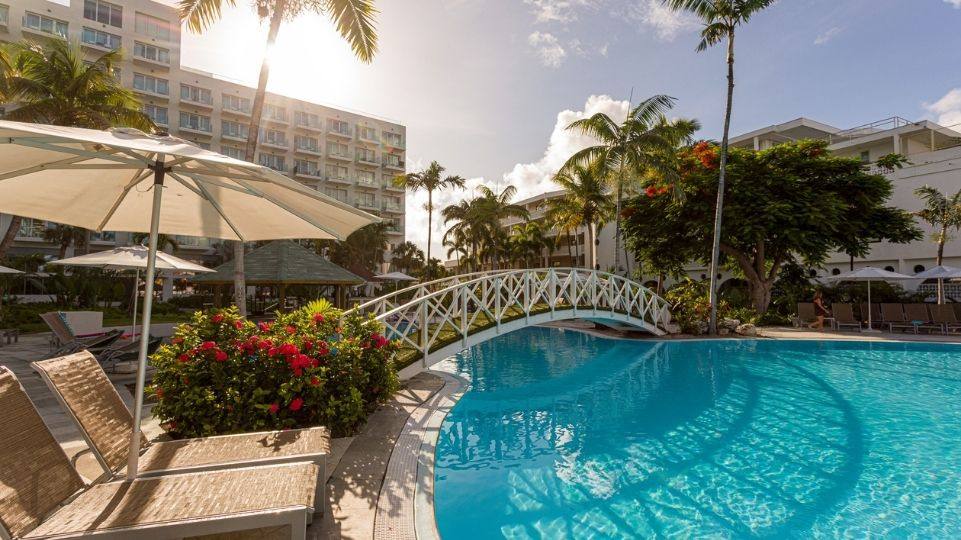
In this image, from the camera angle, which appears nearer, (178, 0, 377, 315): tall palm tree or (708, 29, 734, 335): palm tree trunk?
(178, 0, 377, 315): tall palm tree

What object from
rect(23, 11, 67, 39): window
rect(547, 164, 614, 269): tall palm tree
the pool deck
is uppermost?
rect(23, 11, 67, 39): window

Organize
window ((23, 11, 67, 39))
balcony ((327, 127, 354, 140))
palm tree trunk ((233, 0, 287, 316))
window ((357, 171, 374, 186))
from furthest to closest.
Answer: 1. window ((357, 171, 374, 186))
2. balcony ((327, 127, 354, 140))
3. window ((23, 11, 67, 39))
4. palm tree trunk ((233, 0, 287, 316))

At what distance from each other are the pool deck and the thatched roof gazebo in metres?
5.22

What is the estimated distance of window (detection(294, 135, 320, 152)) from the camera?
47.5 meters

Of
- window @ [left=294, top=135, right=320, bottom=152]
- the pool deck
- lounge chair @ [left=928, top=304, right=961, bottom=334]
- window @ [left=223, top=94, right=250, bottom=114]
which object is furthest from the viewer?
window @ [left=294, top=135, right=320, bottom=152]

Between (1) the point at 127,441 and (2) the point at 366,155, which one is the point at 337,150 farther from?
(1) the point at 127,441

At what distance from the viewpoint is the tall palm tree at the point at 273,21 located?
29.1 ft

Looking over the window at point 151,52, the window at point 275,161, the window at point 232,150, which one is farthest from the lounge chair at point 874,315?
the window at point 151,52

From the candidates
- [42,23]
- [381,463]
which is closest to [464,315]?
[381,463]

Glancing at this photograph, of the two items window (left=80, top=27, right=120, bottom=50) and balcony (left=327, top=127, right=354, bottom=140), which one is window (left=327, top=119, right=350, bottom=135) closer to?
balcony (left=327, top=127, right=354, bottom=140)

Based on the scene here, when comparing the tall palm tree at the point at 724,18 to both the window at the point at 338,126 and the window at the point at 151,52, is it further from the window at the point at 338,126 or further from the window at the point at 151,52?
the window at the point at 151,52

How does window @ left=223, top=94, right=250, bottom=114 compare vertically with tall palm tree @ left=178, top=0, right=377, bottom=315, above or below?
above

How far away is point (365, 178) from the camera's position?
52312 mm

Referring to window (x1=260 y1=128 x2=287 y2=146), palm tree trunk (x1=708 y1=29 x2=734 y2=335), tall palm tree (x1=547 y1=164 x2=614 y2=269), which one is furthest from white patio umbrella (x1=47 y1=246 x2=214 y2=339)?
window (x1=260 y1=128 x2=287 y2=146)
